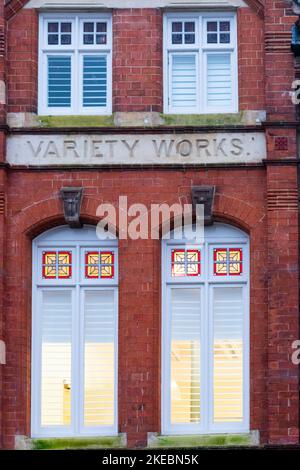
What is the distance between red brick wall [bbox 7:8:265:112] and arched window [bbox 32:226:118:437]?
7.52 feet

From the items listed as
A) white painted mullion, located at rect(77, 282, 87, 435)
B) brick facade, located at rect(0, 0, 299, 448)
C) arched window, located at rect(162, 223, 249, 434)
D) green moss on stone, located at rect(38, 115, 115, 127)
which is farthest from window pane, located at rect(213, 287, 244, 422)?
green moss on stone, located at rect(38, 115, 115, 127)

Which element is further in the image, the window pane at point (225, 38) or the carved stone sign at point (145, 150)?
the window pane at point (225, 38)

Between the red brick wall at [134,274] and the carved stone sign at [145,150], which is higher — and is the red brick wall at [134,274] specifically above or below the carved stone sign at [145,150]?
below

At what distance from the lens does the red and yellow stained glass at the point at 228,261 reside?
32.9 meters

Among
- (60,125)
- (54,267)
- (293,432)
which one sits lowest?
(293,432)

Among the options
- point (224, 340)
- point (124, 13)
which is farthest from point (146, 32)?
point (224, 340)

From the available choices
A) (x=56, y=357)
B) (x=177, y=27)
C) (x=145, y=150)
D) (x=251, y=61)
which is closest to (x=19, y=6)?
(x=177, y=27)

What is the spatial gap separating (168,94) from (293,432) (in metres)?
6.05

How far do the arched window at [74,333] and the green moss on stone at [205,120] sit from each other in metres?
2.19

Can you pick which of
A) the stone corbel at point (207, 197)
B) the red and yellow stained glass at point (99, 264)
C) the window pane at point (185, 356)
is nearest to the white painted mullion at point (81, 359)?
the red and yellow stained glass at point (99, 264)

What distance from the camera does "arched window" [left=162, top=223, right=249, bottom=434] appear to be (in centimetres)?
3250

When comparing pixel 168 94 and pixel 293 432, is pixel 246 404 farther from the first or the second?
pixel 168 94

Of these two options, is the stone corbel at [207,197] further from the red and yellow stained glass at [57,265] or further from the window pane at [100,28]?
the window pane at [100,28]

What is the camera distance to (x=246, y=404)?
32500mm
